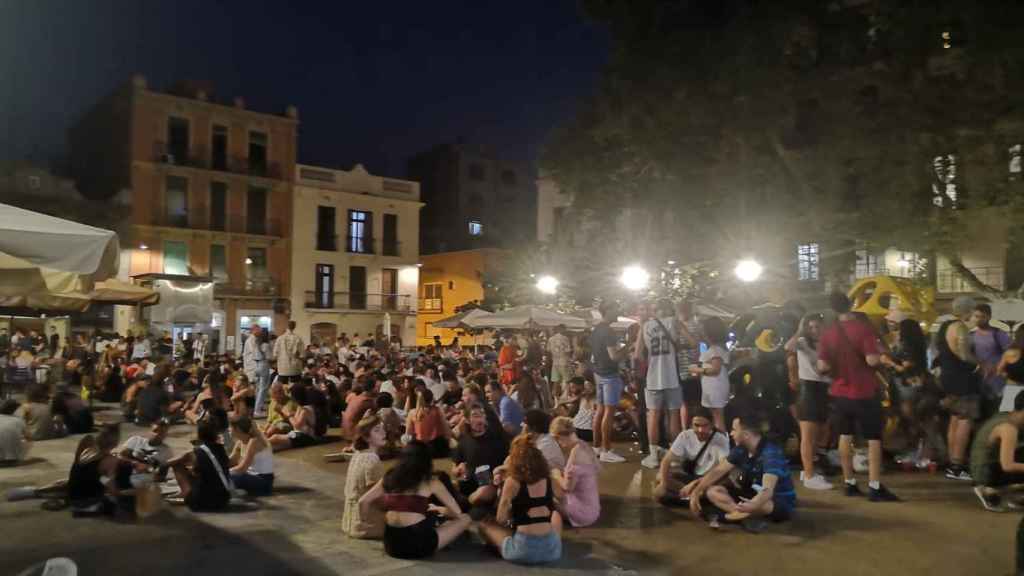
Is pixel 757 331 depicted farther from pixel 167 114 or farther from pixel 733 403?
pixel 167 114

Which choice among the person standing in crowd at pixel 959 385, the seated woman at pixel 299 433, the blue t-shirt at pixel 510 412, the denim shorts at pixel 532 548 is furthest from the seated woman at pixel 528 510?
the seated woman at pixel 299 433

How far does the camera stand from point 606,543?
19.5ft

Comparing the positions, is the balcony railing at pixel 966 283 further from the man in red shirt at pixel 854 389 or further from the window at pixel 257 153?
the window at pixel 257 153

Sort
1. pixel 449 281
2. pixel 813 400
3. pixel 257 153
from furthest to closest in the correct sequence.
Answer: pixel 449 281 < pixel 257 153 < pixel 813 400

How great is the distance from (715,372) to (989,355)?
278 cm

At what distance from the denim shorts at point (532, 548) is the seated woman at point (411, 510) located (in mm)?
511

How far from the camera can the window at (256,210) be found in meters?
36.3

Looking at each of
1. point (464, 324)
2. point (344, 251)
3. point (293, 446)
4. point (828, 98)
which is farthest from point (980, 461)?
point (344, 251)

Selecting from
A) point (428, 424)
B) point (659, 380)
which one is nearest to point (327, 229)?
point (428, 424)

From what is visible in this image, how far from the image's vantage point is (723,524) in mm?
6289

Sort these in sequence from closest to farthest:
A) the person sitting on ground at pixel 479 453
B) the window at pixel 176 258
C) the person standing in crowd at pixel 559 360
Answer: the person sitting on ground at pixel 479 453
the person standing in crowd at pixel 559 360
the window at pixel 176 258

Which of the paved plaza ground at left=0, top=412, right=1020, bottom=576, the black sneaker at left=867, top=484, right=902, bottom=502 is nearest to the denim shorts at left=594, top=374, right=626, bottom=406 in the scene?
the paved plaza ground at left=0, top=412, right=1020, bottom=576

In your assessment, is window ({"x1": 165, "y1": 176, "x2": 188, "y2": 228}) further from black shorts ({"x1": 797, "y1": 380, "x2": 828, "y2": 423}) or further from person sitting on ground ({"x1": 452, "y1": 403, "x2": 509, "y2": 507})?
black shorts ({"x1": 797, "y1": 380, "x2": 828, "y2": 423})

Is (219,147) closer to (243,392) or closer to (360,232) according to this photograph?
(360,232)
